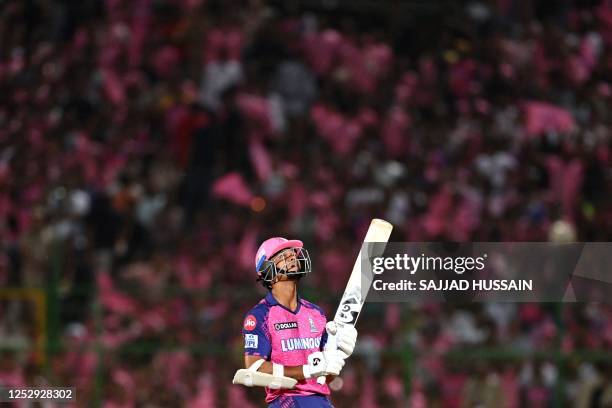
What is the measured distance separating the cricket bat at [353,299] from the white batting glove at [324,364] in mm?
57

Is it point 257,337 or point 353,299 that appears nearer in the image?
point 257,337

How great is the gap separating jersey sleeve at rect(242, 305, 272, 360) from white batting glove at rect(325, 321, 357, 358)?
35cm

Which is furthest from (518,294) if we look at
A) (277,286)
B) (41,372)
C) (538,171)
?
(538,171)

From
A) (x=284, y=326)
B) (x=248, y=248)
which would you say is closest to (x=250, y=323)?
(x=284, y=326)

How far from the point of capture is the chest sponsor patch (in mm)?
8133

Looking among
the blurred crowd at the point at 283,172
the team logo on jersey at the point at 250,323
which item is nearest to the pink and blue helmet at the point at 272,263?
the team logo on jersey at the point at 250,323

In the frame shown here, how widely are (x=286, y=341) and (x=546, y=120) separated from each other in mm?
10236

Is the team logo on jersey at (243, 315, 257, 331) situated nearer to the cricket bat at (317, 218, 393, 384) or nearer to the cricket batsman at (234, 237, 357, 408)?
the cricket batsman at (234, 237, 357, 408)

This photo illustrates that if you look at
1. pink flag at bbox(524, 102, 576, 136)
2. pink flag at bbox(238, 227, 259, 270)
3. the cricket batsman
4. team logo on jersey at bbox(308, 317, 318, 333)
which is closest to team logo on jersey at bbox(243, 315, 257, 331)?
the cricket batsman

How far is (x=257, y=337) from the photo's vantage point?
26.6 feet

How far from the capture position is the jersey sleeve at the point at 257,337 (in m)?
8.11

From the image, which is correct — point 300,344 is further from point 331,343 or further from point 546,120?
point 546,120

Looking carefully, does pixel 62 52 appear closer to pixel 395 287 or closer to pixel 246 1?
pixel 246 1

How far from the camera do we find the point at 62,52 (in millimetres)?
17875
